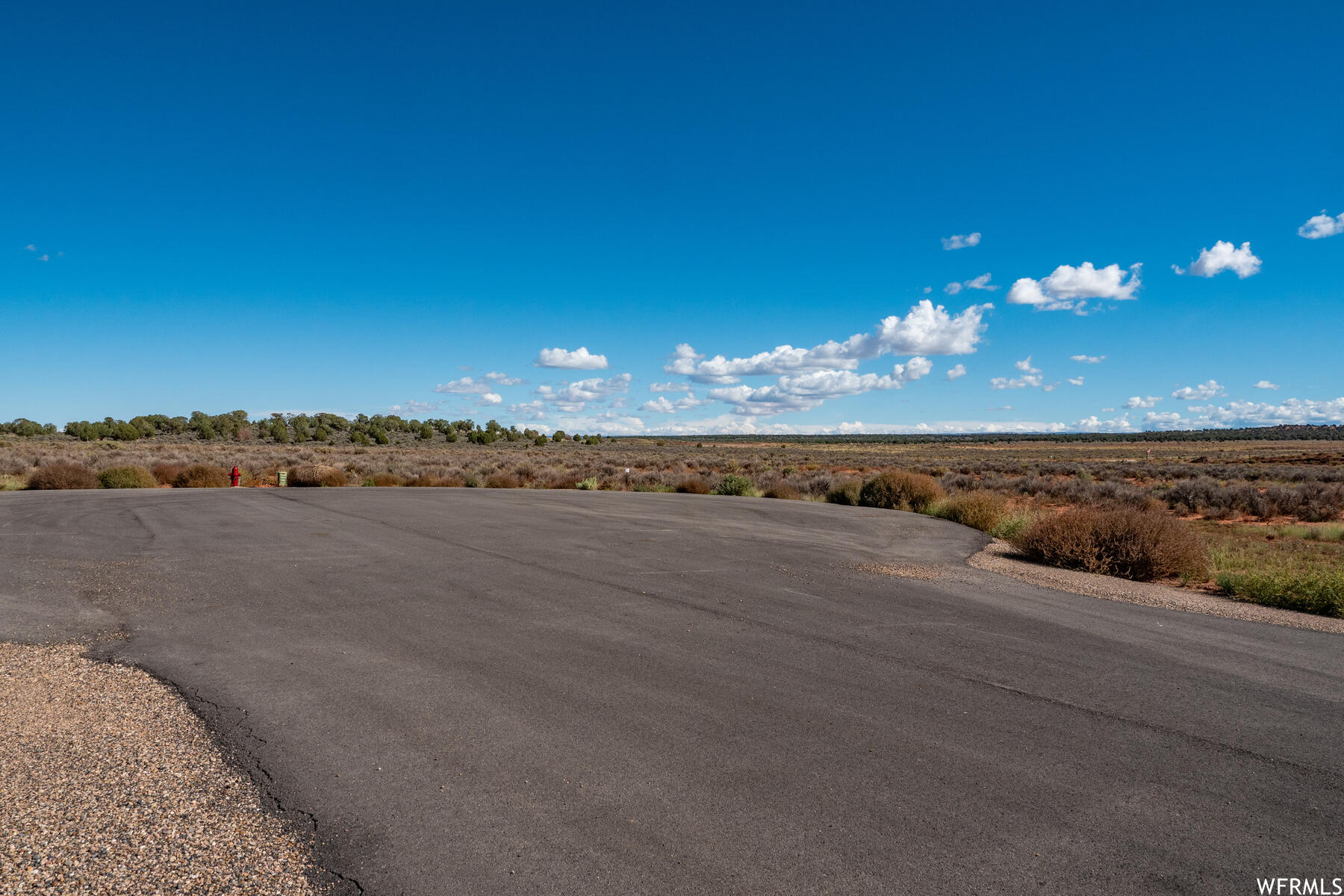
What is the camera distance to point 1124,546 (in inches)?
479

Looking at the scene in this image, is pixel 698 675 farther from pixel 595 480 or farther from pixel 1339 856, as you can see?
pixel 595 480

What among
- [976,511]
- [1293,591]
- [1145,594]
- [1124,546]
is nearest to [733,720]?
[1145,594]

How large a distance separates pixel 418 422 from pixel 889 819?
113462mm

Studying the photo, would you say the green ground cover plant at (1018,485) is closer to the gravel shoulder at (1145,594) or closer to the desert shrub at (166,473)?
the desert shrub at (166,473)

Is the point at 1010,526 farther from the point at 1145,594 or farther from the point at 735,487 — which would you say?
the point at 735,487

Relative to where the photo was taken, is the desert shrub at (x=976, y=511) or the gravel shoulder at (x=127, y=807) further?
the desert shrub at (x=976, y=511)

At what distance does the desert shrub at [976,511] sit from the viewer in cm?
1838

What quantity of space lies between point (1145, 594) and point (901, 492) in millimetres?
13205

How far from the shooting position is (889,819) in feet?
→ 12.5

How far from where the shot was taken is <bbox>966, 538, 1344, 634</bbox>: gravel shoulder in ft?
29.4

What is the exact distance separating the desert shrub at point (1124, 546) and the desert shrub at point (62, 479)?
31.4 m

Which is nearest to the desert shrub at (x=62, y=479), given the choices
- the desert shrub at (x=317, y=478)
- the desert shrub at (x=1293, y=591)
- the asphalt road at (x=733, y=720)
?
the desert shrub at (x=317, y=478)

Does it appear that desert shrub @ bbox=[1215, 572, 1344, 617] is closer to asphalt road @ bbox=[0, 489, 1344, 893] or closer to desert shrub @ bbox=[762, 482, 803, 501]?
Answer: asphalt road @ bbox=[0, 489, 1344, 893]

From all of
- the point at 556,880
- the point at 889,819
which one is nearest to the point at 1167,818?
the point at 889,819
